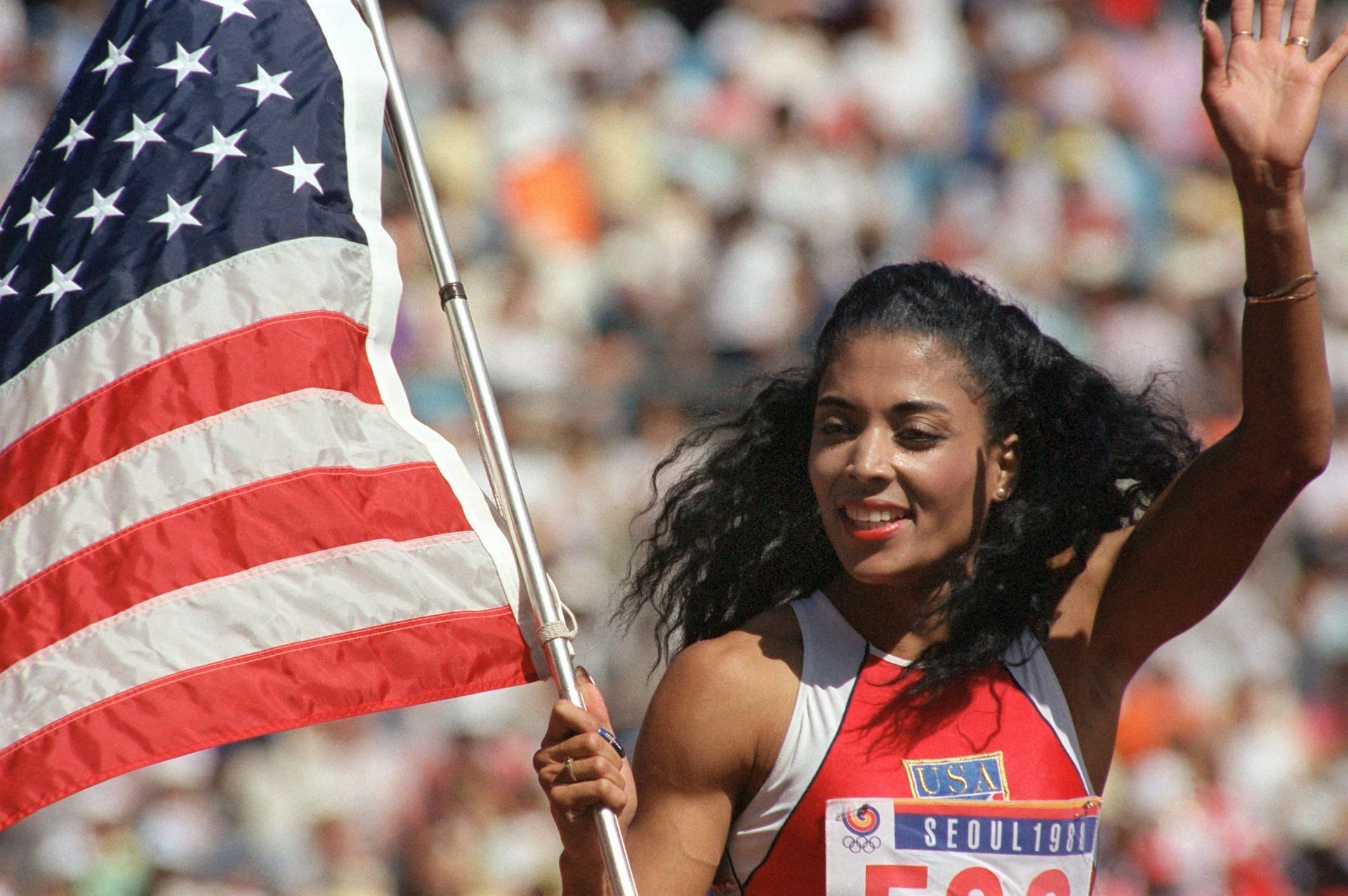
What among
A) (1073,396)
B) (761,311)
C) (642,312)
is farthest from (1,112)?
(1073,396)

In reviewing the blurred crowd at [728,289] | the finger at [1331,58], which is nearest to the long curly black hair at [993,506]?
the finger at [1331,58]

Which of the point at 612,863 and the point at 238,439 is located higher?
the point at 238,439

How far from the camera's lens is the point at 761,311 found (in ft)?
25.2

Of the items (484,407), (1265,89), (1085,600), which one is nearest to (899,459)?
(1085,600)

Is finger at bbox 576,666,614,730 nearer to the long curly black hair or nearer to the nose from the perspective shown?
the long curly black hair

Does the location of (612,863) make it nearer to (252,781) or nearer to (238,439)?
(238,439)

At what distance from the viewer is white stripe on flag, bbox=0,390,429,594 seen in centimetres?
288

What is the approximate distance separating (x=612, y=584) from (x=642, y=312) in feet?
5.31

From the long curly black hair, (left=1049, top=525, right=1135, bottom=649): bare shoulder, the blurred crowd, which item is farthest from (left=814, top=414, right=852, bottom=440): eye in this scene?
the blurred crowd

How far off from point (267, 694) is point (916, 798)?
3.48 ft

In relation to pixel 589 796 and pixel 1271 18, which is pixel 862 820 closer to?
pixel 589 796

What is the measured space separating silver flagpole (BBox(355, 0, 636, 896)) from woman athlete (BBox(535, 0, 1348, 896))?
112mm

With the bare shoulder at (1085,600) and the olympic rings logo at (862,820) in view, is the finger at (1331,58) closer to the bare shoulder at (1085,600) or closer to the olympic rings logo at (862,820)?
the bare shoulder at (1085,600)

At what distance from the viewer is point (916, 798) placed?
273 centimetres
